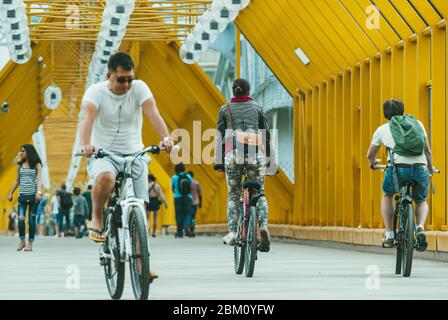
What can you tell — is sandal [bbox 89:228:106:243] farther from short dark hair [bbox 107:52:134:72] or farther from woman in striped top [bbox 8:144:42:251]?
woman in striped top [bbox 8:144:42:251]

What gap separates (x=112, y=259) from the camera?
340 inches

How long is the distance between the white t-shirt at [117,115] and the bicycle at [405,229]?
3092 millimetres

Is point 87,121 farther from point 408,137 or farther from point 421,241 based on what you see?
point 408,137

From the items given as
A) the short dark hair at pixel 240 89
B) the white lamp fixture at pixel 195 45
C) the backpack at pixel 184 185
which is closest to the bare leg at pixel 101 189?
the short dark hair at pixel 240 89

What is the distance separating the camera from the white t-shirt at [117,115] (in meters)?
8.66

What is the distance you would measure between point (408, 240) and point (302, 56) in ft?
40.4

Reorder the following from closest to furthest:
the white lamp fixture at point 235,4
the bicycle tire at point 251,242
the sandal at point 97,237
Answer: the sandal at point 97,237 < the bicycle tire at point 251,242 < the white lamp fixture at point 235,4

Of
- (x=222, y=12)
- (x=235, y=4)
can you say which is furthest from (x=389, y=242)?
(x=222, y=12)

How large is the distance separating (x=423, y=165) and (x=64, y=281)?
3248 mm

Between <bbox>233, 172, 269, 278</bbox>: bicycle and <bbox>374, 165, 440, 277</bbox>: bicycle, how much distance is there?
44.8 inches

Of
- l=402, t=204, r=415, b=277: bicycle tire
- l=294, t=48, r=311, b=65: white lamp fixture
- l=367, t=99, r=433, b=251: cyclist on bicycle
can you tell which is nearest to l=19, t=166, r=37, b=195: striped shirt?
l=294, t=48, r=311, b=65: white lamp fixture

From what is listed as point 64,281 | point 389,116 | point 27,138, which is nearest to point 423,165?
point 389,116

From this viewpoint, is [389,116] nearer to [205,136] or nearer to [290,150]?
[205,136]

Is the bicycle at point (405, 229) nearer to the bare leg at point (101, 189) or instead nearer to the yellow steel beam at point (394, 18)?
the bare leg at point (101, 189)
